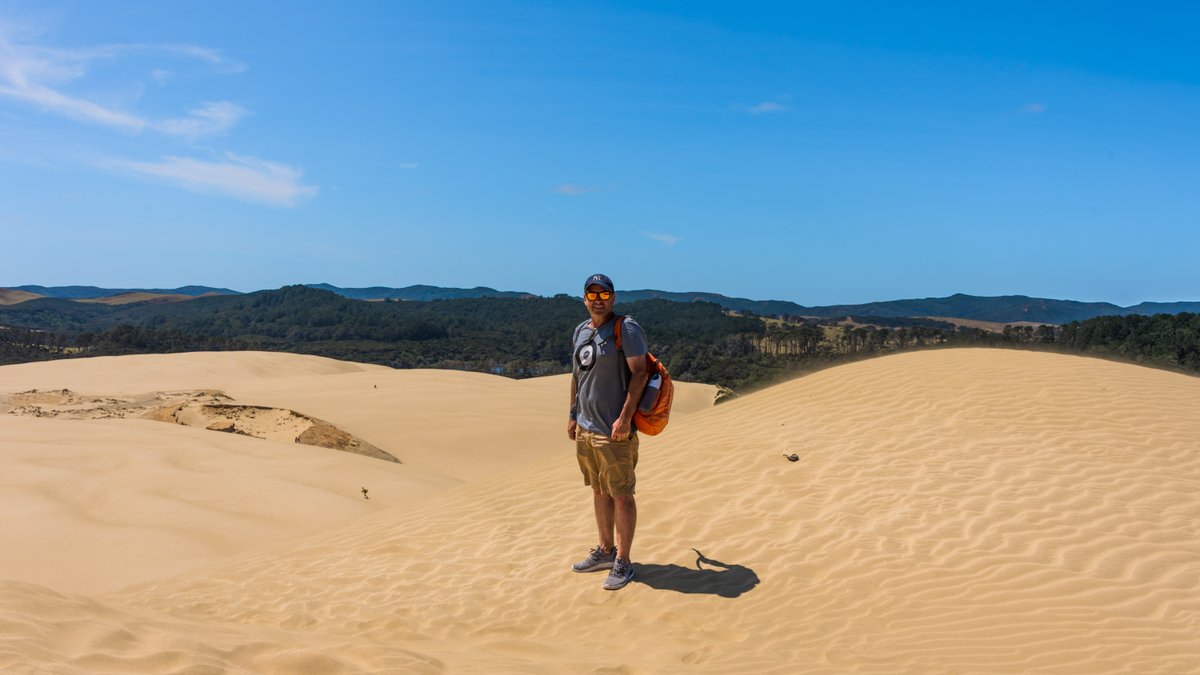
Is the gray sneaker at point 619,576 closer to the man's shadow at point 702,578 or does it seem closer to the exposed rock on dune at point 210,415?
the man's shadow at point 702,578

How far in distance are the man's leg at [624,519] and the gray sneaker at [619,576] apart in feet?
0.27

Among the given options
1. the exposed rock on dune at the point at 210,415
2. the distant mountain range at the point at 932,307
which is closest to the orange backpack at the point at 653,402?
the exposed rock on dune at the point at 210,415

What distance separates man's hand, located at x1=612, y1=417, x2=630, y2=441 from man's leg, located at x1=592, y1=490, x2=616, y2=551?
0.66 meters

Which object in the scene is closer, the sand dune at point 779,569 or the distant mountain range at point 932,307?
the sand dune at point 779,569

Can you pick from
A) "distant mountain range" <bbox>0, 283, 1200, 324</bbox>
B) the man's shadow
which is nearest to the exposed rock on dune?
the man's shadow

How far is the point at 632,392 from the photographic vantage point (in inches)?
205

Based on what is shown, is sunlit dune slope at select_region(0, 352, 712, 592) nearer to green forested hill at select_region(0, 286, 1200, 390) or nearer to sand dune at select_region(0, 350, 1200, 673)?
sand dune at select_region(0, 350, 1200, 673)

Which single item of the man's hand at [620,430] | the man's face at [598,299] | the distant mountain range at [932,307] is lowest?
the man's hand at [620,430]

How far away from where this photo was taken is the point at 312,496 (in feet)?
33.4

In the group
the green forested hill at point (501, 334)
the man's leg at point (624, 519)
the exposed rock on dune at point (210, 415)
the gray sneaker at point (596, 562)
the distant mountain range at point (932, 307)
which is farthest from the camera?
the distant mountain range at point (932, 307)

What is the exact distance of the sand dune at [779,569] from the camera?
13.8 ft

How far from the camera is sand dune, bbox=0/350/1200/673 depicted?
13.8 feet

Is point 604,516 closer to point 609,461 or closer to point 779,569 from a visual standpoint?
point 609,461

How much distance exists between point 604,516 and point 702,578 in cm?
90
